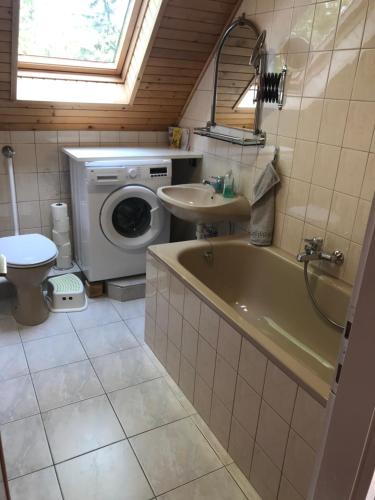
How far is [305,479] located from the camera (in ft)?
4.41

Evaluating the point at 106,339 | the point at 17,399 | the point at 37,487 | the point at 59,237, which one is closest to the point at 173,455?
the point at 37,487

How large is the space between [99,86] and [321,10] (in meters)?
1.63

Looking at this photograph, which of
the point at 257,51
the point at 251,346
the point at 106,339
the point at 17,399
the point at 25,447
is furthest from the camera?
the point at 106,339

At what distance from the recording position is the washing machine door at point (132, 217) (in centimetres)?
279

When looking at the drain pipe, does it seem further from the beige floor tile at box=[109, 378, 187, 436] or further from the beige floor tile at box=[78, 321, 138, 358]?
the beige floor tile at box=[109, 378, 187, 436]

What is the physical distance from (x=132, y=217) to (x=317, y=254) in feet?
4.97

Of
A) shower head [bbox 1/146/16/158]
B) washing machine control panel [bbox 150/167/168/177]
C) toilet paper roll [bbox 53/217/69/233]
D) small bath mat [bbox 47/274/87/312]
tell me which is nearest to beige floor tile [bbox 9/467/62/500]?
small bath mat [bbox 47/274/87/312]

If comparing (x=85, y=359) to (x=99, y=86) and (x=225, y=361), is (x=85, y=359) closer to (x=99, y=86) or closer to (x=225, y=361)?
(x=225, y=361)

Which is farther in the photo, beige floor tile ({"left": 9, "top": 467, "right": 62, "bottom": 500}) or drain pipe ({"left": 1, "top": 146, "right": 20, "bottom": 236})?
drain pipe ({"left": 1, "top": 146, "right": 20, "bottom": 236})

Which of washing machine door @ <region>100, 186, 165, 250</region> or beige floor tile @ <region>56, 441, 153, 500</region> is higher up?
washing machine door @ <region>100, 186, 165, 250</region>

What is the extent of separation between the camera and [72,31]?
8.63ft

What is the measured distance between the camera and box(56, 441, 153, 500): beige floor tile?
1.56 meters

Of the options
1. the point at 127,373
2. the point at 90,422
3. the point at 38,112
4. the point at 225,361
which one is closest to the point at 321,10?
the point at 225,361

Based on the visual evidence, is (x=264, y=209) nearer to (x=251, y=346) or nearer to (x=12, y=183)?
(x=251, y=346)
